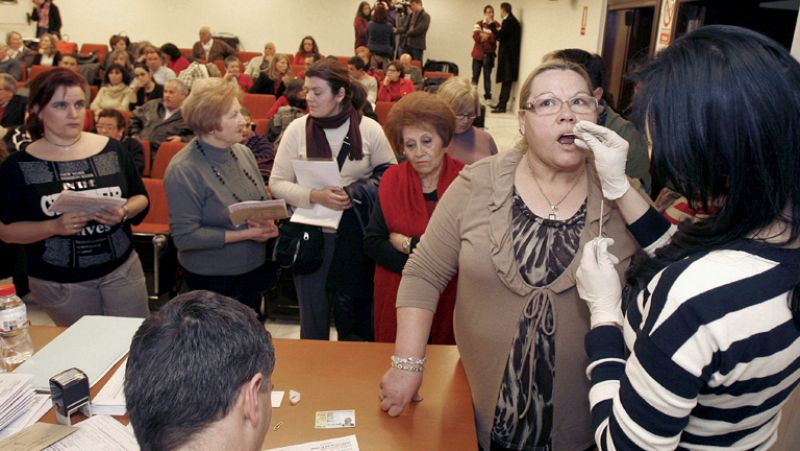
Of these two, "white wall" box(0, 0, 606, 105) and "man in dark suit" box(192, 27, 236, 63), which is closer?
"man in dark suit" box(192, 27, 236, 63)

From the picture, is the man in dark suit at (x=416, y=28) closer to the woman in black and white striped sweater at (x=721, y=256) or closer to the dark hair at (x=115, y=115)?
the dark hair at (x=115, y=115)

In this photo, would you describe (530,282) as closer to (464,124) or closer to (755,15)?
(464,124)

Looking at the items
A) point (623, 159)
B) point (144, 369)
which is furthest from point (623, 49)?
point (144, 369)

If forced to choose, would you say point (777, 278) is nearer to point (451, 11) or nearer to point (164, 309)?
point (164, 309)

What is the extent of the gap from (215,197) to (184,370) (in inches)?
69.9

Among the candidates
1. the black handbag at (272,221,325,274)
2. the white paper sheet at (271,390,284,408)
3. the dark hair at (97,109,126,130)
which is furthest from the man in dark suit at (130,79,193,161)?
the white paper sheet at (271,390,284,408)

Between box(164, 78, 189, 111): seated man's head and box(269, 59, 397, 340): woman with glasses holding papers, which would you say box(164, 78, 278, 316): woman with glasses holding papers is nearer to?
box(269, 59, 397, 340): woman with glasses holding papers

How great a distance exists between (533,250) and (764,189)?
649 mm

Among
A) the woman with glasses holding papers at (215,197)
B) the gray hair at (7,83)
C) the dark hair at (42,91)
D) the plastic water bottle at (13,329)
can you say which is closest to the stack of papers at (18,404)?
the plastic water bottle at (13,329)

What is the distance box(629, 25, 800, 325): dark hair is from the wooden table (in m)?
0.81

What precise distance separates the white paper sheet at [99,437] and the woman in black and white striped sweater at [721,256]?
1.08 metres

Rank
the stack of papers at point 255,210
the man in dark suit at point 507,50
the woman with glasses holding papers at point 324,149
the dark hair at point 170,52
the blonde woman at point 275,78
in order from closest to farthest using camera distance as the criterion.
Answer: the stack of papers at point 255,210 → the woman with glasses holding papers at point 324,149 → the blonde woman at point 275,78 → the dark hair at point 170,52 → the man in dark suit at point 507,50

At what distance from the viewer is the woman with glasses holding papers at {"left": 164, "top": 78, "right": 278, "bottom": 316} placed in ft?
8.25

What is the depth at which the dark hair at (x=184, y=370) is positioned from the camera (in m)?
0.88
